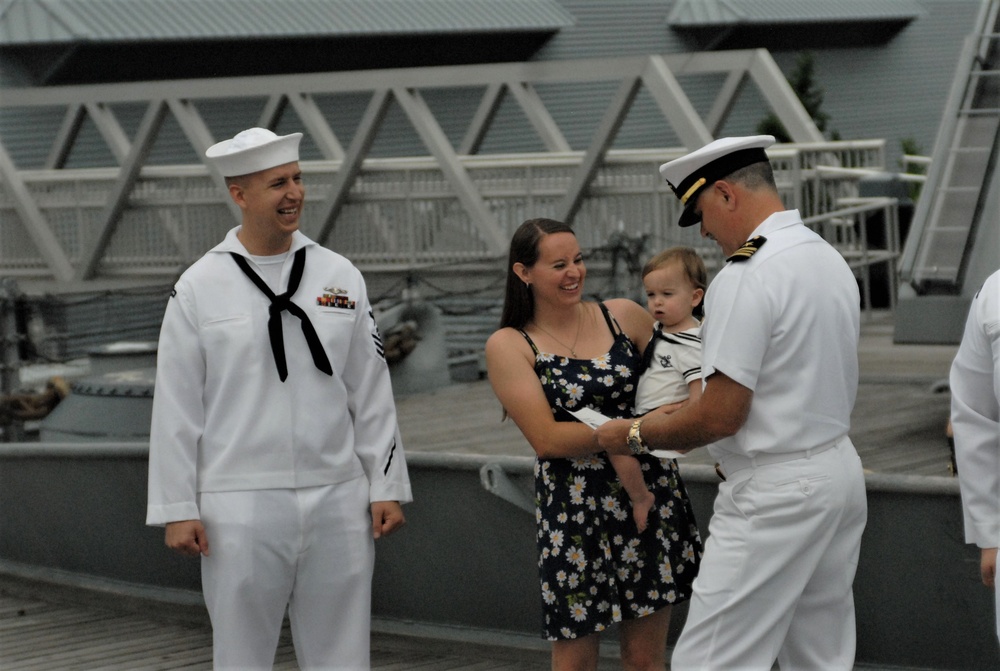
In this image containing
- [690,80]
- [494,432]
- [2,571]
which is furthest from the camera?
[690,80]

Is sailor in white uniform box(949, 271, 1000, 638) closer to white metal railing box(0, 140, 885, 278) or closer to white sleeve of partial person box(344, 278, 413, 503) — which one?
white sleeve of partial person box(344, 278, 413, 503)

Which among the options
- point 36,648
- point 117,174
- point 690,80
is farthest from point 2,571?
point 690,80

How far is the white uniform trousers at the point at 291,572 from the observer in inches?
149

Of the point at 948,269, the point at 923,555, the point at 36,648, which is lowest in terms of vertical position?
the point at 36,648

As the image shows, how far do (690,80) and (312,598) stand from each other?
2697 centimetres

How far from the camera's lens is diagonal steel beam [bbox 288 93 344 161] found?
1484cm

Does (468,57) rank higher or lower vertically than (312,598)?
higher

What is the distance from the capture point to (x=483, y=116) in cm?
1616

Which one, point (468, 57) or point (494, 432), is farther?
point (468, 57)

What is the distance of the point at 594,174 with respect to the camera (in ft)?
44.6

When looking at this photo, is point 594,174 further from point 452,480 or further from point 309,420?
point 309,420

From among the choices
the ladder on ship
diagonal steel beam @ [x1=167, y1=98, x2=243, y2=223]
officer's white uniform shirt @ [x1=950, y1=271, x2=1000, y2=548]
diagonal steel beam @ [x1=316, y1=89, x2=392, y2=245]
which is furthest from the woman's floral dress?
diagonal steel beam @ [x1=167, y1=98, x2=243, y2=223]

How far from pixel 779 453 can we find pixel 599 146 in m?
10.1

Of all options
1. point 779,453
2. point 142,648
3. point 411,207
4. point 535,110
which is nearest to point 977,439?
point 779,453
